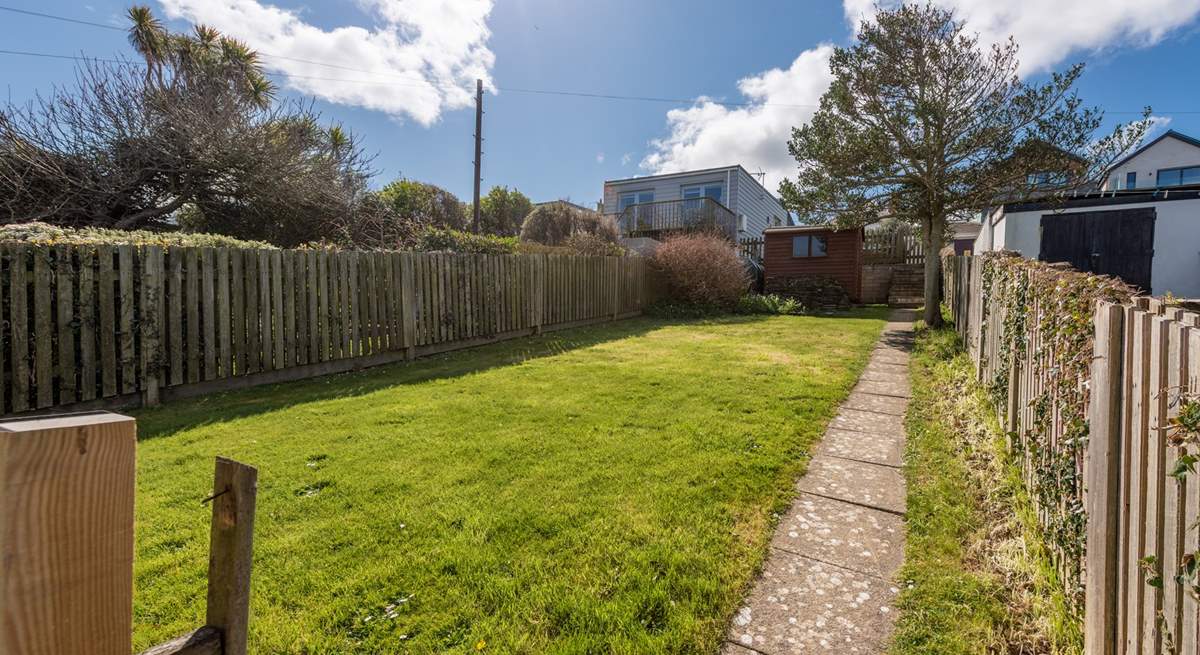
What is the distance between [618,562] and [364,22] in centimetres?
1360

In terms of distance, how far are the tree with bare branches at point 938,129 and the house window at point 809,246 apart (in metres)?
5.81

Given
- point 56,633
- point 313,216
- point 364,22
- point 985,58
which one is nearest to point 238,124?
point 313,216

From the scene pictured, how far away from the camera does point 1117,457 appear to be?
1564 mm

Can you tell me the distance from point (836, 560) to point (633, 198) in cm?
2364

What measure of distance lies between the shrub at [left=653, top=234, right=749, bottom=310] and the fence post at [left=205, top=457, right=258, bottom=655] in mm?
12658

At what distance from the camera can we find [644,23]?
1194 cm

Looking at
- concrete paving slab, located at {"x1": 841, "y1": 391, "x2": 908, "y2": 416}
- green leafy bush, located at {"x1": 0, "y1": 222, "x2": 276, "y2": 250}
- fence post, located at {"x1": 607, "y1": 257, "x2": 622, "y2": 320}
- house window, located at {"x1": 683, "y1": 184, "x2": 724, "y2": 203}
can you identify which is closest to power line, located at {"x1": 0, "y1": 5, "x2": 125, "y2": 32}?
green leafy bush, located at {"x1": 0, "y1": 222, "x2": 276, "y2": 250}

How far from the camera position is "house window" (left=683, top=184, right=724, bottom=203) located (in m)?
23.0

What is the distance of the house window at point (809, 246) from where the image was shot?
53.8ft

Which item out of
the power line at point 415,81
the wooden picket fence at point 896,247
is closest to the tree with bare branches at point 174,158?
the power line at point 415,81

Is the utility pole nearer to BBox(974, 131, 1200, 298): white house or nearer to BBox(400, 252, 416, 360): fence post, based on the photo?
BBox(400, 252, 416, 360): fence post

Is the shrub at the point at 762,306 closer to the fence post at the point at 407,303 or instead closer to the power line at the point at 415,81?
the power line at the point at 415,81

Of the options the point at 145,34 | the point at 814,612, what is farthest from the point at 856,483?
the point at 145,34

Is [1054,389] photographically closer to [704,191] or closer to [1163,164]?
[704,191]
